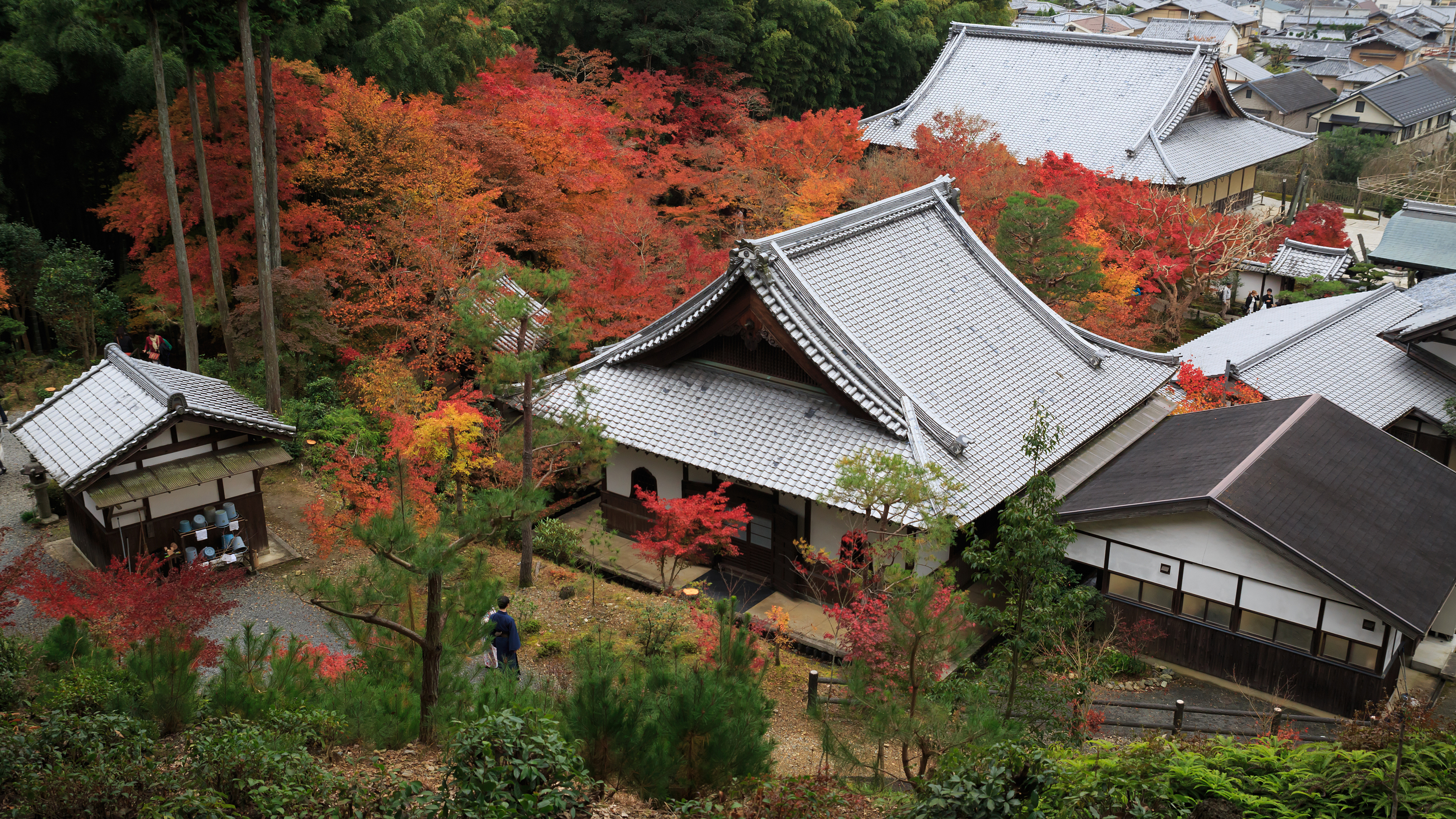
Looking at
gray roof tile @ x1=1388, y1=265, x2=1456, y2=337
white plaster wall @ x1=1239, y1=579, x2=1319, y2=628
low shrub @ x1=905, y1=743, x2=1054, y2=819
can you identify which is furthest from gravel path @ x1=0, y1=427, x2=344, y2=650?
gray roof tile @ x1=1388, y1=265, x2=1456, y2=337

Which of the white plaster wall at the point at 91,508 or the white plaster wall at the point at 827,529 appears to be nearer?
the white plaster wall at the point at 91,508

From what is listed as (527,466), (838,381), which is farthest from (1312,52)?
(527,466)

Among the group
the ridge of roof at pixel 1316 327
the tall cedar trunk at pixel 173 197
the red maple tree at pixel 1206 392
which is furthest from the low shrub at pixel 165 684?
the ridge of roof at pixel 1316 327

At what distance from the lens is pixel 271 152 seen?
2302 cm

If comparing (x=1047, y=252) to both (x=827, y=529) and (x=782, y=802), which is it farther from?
(x=782, y=802)

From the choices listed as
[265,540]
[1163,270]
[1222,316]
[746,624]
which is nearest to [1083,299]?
[1163,270]

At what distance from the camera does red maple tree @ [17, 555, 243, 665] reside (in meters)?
11.6

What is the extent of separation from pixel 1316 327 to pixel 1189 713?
15.0m

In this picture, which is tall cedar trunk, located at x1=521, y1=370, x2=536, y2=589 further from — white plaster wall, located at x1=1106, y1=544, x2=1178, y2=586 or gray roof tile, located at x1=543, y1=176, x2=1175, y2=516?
white plaster wall, located at x1=1106, y1=544, x2=1178, y2=586

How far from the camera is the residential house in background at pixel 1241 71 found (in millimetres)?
78000

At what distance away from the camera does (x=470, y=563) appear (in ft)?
33.1

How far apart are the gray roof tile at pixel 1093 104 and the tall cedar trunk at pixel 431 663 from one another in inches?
1377

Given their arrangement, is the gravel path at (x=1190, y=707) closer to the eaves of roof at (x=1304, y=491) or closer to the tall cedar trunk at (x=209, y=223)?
the eaves of roof at (x=1304, y=491)

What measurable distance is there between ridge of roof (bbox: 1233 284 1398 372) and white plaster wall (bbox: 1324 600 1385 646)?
10086 mm
